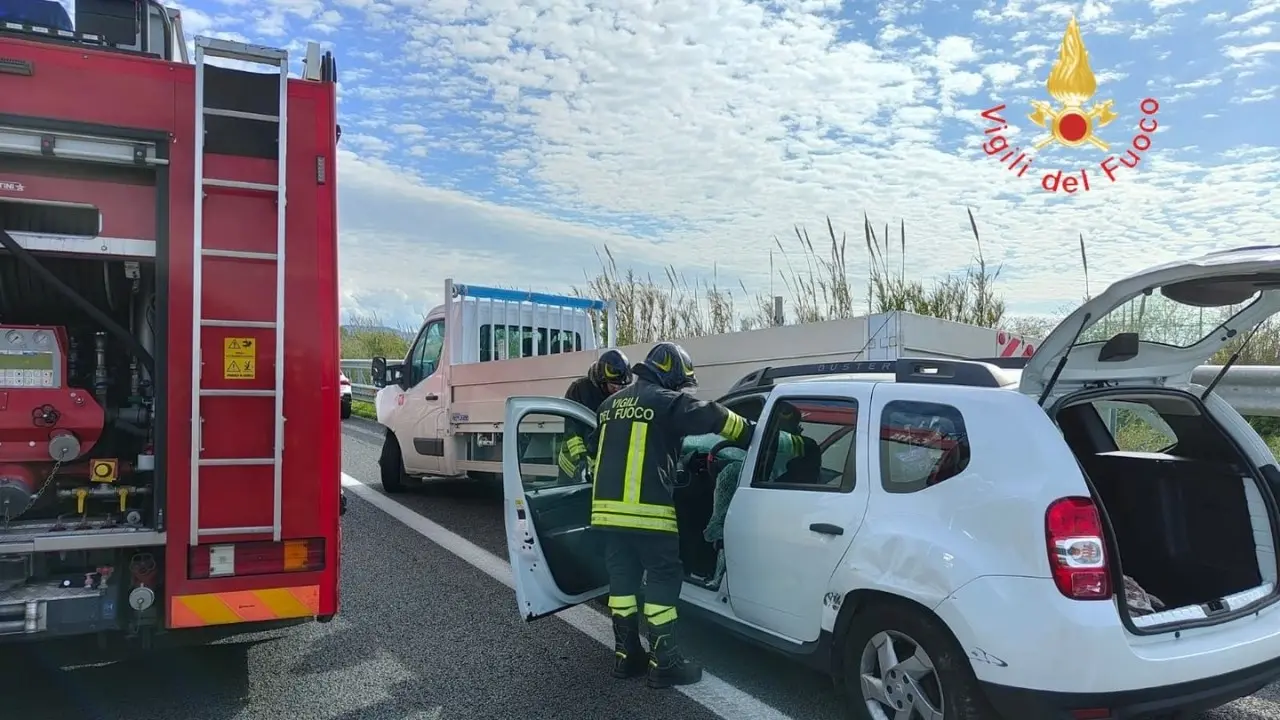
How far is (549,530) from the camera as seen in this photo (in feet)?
15.4

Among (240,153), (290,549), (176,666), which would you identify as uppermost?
(240,153)

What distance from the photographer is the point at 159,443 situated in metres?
3.64

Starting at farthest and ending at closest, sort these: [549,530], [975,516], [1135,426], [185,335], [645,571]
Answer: [1135,426] < [549,530] < [645,571] < [185,335] < [975,516]

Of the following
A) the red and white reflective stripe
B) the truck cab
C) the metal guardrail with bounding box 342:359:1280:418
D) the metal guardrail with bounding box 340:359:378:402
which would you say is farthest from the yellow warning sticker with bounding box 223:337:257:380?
the metal guardrail with bounding box 340:359:378:402

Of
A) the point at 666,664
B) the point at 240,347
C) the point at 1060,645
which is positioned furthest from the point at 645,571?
the point at 240,347

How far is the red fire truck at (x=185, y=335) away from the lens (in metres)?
3.55

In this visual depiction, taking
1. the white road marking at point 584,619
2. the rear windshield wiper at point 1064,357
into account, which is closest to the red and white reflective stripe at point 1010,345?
the rear windshield wiper at point 1064,357

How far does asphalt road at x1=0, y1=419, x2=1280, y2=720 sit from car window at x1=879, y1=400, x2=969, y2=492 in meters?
1.18

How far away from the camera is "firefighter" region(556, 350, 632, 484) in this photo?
5.18 metres

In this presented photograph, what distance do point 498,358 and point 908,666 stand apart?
7108 millimetres

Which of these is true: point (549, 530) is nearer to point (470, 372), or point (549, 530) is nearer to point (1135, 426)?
point (470, 372)

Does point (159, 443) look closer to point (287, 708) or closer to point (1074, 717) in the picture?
point (287, 708)

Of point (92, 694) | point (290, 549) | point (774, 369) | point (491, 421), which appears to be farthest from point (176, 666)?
point (491, 421)

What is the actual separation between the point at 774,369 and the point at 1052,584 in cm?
214
